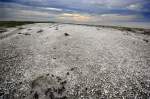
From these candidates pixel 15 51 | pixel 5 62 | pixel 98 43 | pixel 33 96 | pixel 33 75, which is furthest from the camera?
pixel 98 43

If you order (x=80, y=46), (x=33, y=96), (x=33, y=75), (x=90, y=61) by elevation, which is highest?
(x=80, y=46)

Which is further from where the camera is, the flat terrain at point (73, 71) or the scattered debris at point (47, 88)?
the flat terrain at point (73, 71)

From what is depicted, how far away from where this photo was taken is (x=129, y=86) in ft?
46.5

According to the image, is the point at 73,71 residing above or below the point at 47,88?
above

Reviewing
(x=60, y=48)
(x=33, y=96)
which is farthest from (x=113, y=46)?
(x=33, y=96)

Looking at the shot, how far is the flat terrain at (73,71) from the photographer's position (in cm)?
1340

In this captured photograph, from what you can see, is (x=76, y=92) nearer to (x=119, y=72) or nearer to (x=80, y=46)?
(x=119, y=72)

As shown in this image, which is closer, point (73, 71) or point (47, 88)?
point (47, 88)

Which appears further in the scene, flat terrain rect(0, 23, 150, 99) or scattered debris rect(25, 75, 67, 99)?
flat terrain rect(0, 23, 150, 99)

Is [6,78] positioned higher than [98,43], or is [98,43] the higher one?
[98,43]

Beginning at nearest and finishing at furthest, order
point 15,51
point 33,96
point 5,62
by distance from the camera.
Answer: point 33,96, point 5,62, point 15,51

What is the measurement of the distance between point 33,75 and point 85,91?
6.41m

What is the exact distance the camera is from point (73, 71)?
16.3 meters

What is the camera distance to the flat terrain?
1340 cm
